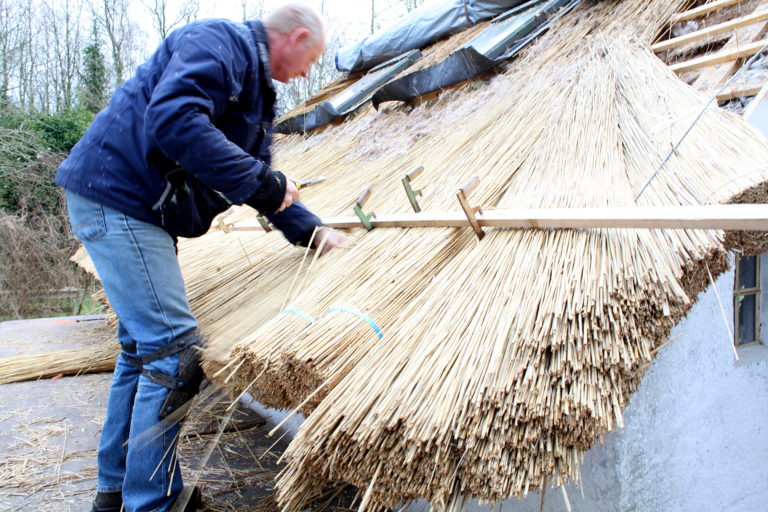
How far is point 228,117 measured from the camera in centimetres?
148

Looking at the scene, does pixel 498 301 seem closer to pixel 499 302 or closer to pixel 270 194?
pixel 499 302

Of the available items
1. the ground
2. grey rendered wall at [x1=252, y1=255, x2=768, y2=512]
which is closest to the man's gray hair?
the ground

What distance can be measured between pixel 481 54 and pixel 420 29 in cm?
187

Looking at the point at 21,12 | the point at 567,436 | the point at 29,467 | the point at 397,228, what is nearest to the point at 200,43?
the point at 397,228

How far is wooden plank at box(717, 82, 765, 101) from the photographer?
1711 millimetres

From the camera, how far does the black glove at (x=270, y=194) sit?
4.49 ft

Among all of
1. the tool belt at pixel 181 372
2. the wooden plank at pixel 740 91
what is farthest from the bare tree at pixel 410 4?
the tool belt at pixel 181 372

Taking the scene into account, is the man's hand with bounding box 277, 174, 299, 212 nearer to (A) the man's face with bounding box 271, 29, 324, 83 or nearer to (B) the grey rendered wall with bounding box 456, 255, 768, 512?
(A) the man's face with bounding box 271, 29, 324, 83

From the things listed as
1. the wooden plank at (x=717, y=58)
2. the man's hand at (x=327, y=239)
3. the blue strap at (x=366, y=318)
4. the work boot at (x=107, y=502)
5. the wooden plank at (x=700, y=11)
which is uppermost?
the wooden plank at (x=700, y=11)

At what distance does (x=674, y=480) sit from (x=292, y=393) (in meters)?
1.80

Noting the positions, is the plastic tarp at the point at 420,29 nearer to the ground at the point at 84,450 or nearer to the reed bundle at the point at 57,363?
the ground at the point at 84,450

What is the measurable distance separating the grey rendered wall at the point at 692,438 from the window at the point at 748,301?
14cm

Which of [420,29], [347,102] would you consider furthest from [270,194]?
[420,29]

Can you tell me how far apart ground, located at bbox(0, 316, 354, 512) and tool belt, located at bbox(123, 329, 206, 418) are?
15 cm
